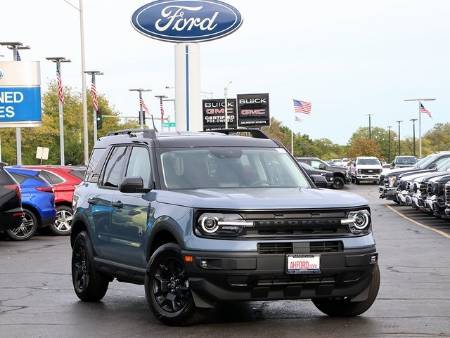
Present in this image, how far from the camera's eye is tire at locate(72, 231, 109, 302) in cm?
1056

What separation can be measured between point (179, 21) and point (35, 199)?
1169cm

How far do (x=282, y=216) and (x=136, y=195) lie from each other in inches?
Answer: 73.8

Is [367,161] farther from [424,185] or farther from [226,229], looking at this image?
[226,229]

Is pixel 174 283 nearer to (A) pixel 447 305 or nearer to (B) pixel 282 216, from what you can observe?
(B) pixel 282 216

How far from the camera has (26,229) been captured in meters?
20.4

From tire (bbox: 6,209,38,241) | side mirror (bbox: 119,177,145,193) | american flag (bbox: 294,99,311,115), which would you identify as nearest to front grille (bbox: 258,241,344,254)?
side mirror (bbox: 119,177,145,193)

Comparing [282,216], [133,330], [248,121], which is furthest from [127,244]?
[248,121]

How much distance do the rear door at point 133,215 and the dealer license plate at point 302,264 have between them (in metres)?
1.67

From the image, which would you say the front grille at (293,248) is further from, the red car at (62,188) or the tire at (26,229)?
the red car at (62,188)

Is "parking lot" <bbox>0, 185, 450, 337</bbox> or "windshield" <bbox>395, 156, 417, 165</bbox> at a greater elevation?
"windshield" <bbox>395, 156, 417, 165</bbox>

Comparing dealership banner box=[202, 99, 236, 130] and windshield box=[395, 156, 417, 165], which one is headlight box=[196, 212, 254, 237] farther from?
dealership banner box=[202, 99, 236, 130]

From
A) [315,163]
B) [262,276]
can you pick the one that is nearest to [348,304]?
[262,276]

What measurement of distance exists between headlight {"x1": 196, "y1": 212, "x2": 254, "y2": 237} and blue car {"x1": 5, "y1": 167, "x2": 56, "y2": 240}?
40.5 ft

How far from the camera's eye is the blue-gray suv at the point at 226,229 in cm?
821
